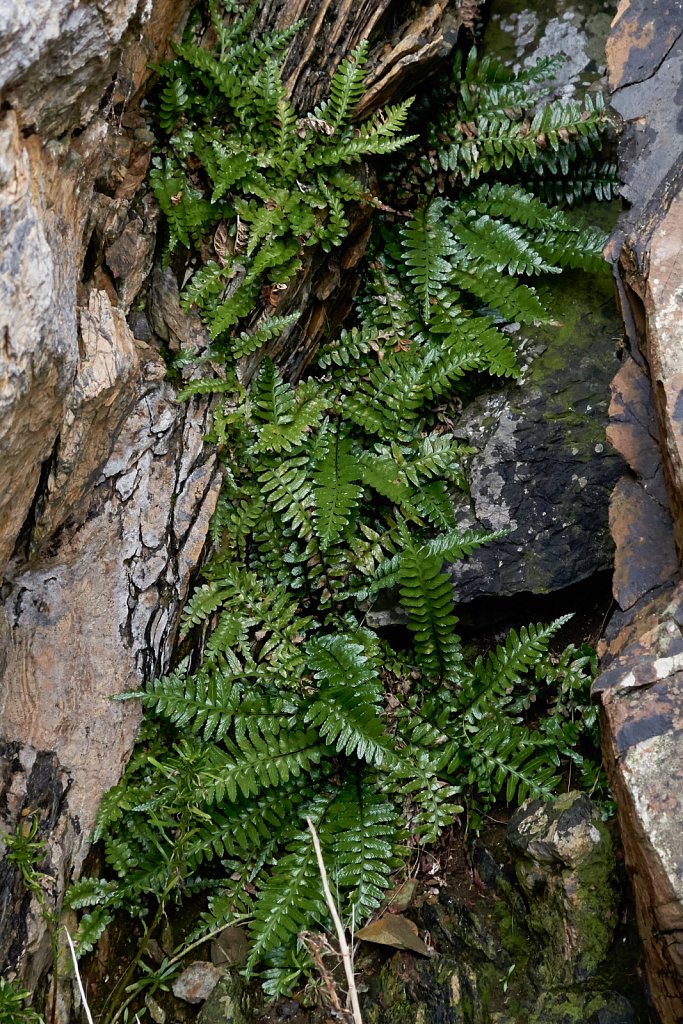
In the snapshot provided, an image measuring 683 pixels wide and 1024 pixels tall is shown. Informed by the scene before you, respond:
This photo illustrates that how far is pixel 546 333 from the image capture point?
13.8 feet

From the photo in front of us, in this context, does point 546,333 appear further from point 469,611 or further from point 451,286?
point 469,611

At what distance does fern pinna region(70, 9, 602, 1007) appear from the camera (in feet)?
11.0

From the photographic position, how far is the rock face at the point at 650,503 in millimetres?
2455

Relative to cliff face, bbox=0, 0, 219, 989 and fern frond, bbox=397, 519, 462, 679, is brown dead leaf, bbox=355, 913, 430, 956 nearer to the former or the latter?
fern frond, bbox=397, 519, 462, 679

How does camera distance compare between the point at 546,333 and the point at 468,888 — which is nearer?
the point at 468,888

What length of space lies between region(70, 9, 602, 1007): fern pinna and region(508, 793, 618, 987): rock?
26cm

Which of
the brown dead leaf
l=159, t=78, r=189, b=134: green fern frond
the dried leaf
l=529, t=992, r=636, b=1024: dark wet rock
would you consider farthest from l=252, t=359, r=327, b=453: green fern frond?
l=529, t=992, r=636, b=1024: dark wet rock

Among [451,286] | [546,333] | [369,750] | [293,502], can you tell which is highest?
[451,286]

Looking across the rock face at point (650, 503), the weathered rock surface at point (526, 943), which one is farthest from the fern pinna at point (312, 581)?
the rock face at point (650, 503)

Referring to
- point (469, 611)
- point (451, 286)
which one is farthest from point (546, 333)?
point (469, 611)

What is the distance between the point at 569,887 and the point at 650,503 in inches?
56.9

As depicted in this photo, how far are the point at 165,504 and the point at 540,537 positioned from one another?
1700mm

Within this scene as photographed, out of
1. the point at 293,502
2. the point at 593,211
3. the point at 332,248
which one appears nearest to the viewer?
the point at 293,502

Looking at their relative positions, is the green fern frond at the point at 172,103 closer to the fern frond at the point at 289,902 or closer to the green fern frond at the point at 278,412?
the green fern frond at the point at 278,412
